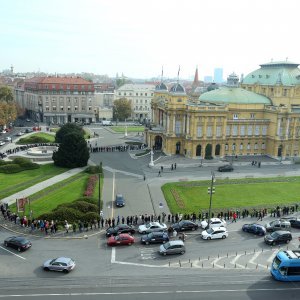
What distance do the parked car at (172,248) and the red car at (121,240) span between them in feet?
12.6

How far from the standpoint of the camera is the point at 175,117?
282ft

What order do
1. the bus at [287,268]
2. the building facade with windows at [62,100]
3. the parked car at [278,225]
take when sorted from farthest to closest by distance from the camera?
1. the building facade with windows at [62,100]
2. the parked car at [278,225]
3. the bus at [287,268]

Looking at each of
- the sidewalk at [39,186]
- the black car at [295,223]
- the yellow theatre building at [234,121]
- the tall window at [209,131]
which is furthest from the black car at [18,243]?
the tall window at [209,131]

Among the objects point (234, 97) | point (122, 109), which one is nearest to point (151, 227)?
point (234, 97)

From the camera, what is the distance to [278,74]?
91.9 metres

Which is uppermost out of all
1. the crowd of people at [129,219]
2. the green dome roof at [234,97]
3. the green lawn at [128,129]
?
the green dome roof at [234,97]

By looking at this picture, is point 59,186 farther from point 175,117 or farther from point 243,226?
point 175,117

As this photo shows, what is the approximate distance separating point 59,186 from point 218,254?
30742 mm

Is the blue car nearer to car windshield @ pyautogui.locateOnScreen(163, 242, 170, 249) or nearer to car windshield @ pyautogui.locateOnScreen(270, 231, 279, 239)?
car windshield @ pyautogui.locateOnScreen(270, 231, 279, 239)

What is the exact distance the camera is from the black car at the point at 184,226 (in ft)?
146

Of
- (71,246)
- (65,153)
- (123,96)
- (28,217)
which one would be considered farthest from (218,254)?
(123,96)

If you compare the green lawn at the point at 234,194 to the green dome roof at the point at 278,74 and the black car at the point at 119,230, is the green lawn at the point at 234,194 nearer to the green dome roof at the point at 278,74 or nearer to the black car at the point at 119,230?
the black car at the point at 119,230

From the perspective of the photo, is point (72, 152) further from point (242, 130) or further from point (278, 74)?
point (278, 74)

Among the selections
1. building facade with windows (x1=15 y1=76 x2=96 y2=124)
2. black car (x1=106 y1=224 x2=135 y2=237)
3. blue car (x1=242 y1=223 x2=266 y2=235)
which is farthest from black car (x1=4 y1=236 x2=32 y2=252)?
building facade with windows (x1=15 y1=76 x2=96 y2=124)
